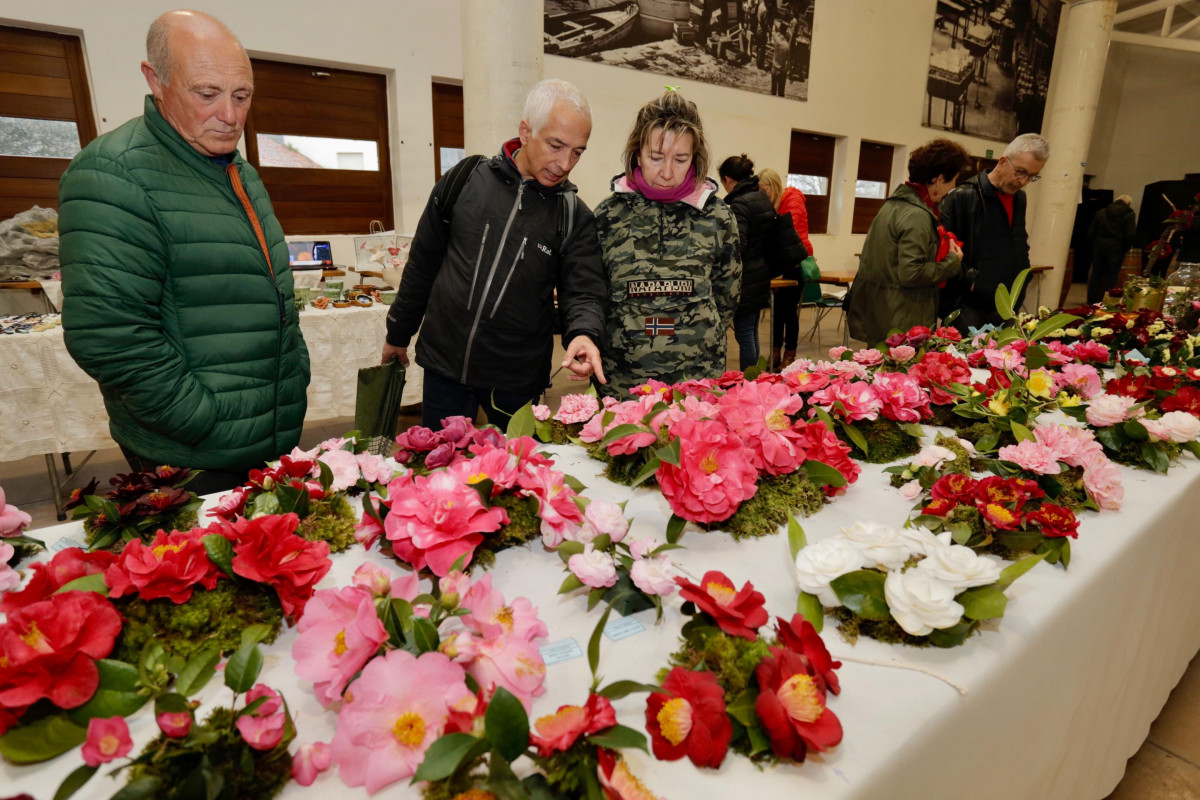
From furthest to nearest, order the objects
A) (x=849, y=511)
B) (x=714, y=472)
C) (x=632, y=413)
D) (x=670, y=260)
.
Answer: (x=670, y=260), (x=632, y=413), (x=849, y=511), (x=714, y=472)

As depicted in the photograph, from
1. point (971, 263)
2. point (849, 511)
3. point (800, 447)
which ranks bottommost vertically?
point (849, 511)

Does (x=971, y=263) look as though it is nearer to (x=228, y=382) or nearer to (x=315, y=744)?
(x=228, y=382)

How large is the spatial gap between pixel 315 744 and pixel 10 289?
461 centimetres

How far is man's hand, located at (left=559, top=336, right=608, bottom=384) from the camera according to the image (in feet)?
5.11

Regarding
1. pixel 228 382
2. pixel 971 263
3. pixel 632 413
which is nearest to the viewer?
pixel 632 413

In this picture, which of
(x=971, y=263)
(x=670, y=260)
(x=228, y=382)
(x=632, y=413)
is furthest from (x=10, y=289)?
(x=971, y=263)

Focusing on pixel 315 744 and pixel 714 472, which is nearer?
pixel 315 744

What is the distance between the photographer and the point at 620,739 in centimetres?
52

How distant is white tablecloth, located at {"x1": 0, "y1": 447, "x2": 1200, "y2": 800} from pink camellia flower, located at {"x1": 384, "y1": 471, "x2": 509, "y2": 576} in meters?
0.10

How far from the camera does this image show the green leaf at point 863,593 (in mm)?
792

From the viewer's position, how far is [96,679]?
0.60 meters

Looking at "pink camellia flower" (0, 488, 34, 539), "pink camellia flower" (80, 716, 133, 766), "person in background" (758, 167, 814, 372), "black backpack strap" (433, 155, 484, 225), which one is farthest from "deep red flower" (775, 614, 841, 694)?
"person in background" (758, 167, 814, 372)

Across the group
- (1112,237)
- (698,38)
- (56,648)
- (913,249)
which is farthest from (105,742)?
(1112,237)

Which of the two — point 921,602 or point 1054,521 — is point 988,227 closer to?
point 1054,521
